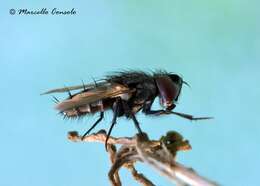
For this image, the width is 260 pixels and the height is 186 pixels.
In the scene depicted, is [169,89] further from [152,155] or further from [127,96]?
[152,155]

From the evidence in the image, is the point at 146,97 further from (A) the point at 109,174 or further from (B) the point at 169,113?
(A) the point at 109,174

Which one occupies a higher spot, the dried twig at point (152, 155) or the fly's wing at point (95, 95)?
the dried twig at point (152, 155)

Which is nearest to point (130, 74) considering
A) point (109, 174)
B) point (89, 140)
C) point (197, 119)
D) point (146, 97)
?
point (146, 97)

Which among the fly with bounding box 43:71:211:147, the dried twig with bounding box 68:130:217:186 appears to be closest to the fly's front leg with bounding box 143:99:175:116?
the fly with bounding box 43:71:211:147

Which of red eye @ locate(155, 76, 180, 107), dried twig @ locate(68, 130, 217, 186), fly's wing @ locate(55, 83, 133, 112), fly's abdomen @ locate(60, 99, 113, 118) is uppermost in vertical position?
dried twig @ locate(68, 130, 217, 186)

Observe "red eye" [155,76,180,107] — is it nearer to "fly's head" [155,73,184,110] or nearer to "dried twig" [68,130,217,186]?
"fly's head" [155,73,184,110]

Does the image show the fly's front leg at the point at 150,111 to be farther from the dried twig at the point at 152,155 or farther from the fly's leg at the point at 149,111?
the dried twig at the point at 152,155

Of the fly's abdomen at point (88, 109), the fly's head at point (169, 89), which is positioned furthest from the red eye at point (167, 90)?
the fly's abdomen at point (88, 109)
